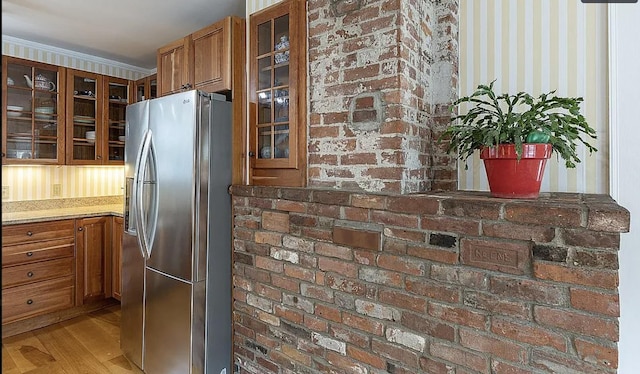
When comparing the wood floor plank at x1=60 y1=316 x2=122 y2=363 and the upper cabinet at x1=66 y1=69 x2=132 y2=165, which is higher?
the upper cabinet at x1=66 y1=69 x2=132 y2=165

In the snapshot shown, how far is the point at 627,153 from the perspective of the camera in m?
1.42

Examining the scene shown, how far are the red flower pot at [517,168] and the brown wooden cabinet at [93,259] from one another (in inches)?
134

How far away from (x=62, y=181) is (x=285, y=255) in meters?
3.02

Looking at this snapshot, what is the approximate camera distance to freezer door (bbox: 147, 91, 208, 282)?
213 centimetres

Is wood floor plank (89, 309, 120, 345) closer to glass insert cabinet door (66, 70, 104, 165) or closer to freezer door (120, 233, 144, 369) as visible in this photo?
freezer door (120, 233, 144, 369)

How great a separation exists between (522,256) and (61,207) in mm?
4110

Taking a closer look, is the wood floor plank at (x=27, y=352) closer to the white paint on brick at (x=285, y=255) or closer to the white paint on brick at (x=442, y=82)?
the white paint on brick at (x=285, y=255)

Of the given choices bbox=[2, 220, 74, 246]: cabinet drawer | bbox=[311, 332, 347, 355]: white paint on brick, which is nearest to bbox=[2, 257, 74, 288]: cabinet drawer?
bbox=[2, 220, 74, 246]: cabinet drawer

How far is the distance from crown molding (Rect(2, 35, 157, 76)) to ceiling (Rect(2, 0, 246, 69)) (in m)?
0.07

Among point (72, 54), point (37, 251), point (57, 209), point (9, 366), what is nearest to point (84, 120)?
point (72, 54)

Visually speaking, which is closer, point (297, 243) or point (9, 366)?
point (297, 243)

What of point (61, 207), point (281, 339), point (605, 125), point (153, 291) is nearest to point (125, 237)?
point (153, 291)

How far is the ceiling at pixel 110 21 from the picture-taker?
267cm

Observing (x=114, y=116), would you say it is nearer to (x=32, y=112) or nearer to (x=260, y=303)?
(x=32, y=112)
